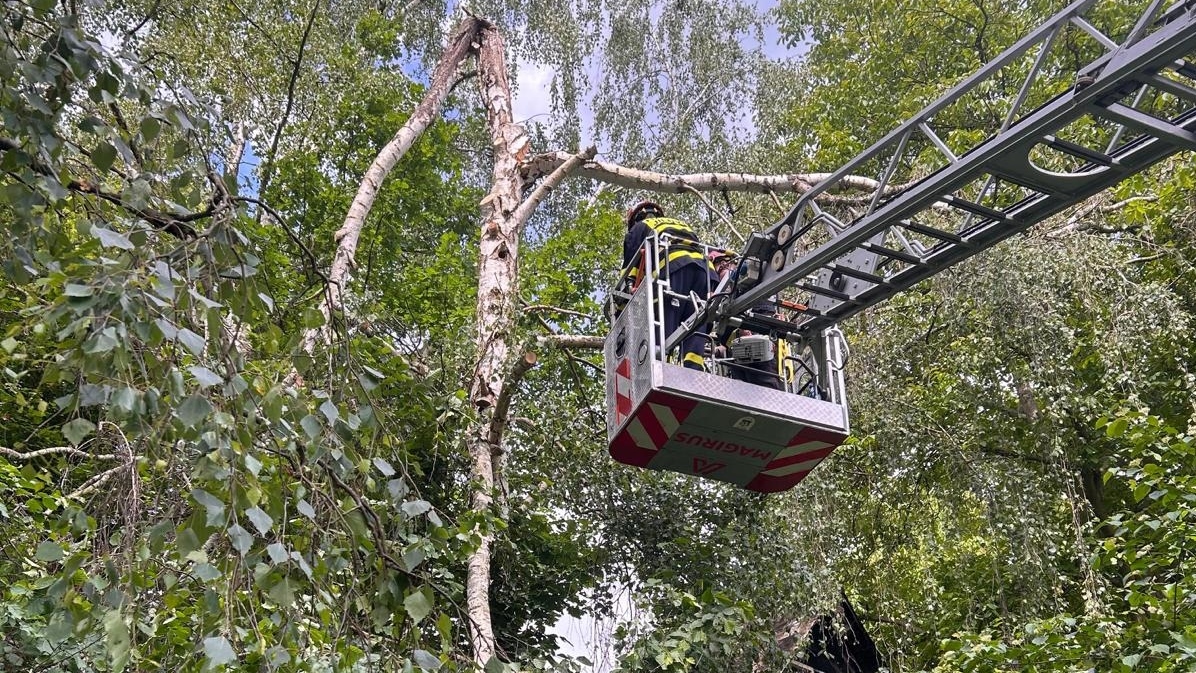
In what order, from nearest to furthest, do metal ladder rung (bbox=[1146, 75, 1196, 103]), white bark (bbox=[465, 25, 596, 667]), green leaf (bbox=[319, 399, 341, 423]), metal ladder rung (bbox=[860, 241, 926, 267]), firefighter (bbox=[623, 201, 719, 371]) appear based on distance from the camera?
1. green leaf (bbox=[319, 399, 341, 423])
2. metal ladder rung (bbox=[1146, 75, 1196, 103])
3. metal ladder rung (bbox=[860, 241, 926, 267])
4. firefighter (bbox=[623, 201, 719, 371])
5. white bark (bbox=[465, 25, 596, 667])

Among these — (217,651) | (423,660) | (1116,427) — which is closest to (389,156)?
(1116,427)

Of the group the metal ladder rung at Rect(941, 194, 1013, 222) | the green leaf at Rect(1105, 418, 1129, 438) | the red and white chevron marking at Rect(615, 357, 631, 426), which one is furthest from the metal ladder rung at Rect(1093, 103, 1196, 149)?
the red and white chevron marking at Rect(615, 357, 631, 426)

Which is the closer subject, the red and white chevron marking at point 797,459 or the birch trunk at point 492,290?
the red and white chevron marking at point 797,459

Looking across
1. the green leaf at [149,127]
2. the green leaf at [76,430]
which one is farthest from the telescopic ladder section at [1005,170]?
the green leaf at [76,430]

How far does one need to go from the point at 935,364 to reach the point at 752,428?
19.7 ft

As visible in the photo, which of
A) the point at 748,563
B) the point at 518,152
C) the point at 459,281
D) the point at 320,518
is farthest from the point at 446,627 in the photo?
the point at 459,281

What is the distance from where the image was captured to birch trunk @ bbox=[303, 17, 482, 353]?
7.63 m

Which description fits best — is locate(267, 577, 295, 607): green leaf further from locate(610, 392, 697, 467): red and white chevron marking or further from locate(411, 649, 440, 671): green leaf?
locate(610, 392, 697, 467): red and white chevron marking

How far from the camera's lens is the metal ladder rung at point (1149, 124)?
15.9 feet

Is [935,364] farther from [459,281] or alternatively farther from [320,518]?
[320,518]

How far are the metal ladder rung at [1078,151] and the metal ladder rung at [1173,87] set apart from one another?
1.34 ft

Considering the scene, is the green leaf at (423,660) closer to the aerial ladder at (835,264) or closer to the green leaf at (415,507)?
the green leaf at (415,507)

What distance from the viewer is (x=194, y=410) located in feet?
8.52

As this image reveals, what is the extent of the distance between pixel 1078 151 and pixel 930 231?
2.90 feet
